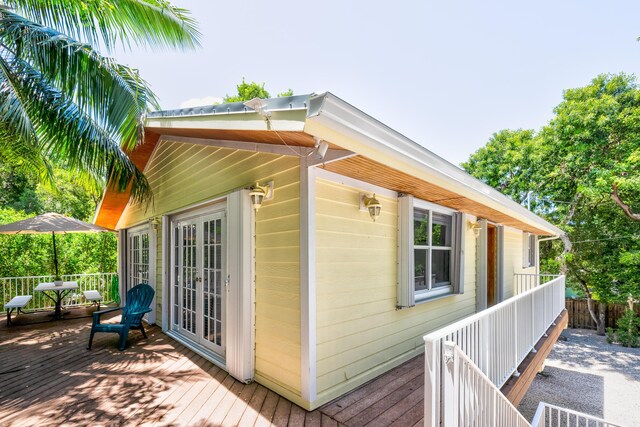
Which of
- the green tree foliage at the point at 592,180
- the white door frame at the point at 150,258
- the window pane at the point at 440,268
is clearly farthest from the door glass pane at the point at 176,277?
the green tree foliage at the point at 592,180

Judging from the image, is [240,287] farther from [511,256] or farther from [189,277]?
[511,256]

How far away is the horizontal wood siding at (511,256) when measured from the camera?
7996 millimetres

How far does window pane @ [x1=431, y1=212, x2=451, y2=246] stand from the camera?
16.3 ft

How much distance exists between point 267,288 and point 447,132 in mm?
15516

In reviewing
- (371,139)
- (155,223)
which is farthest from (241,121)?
(155,223)

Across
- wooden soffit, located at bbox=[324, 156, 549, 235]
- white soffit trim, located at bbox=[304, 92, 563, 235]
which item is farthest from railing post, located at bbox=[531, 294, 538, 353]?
white soffit trim, located at bbox=[304, 92, 563, 235]

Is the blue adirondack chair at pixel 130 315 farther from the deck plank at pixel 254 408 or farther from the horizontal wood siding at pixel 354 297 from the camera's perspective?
the horizontal wood siding at pixel 354 297

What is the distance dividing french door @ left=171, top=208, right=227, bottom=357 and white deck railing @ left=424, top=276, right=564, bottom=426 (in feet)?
8.70

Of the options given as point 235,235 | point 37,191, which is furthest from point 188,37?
point 37,191

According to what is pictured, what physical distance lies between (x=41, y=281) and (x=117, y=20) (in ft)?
26.0

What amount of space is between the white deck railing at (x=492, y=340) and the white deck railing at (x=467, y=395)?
0.06 m

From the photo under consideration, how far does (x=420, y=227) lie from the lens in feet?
15.1

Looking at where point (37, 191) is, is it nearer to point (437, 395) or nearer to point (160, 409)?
point (160, 409)

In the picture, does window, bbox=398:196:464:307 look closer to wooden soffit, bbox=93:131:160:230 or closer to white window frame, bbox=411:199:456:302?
white window frame, bbox=411:199:456:302
